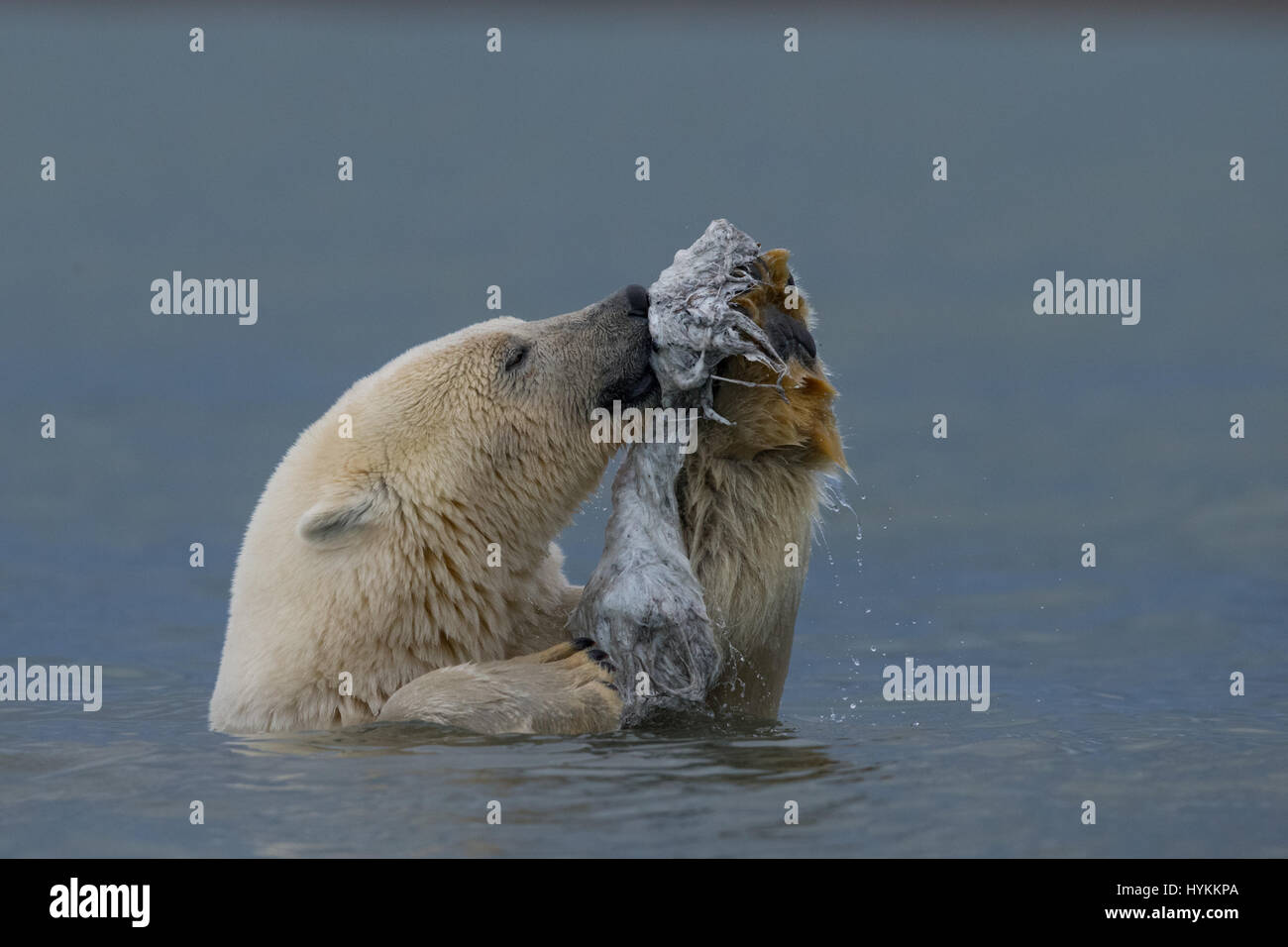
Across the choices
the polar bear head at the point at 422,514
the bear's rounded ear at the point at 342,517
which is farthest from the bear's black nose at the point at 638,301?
the bear's rounded ear at the point at 342,517

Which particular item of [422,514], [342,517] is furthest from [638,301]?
[342,517]

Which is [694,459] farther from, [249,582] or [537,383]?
[249,582]

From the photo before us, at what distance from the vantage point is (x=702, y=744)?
6.59m

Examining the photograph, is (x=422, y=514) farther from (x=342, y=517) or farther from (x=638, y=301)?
(x=638, y=301)

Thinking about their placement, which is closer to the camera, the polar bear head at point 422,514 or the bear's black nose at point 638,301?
the polar bear head at point 422,514

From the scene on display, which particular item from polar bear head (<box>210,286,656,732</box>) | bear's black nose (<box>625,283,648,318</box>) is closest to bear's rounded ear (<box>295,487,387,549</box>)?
polar bear head (<box>210,286,656,732</box>)

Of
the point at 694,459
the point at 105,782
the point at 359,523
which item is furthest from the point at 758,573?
the point at 105,782

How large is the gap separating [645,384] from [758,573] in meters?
0.89

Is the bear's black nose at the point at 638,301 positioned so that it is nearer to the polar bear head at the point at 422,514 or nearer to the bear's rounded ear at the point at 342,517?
the polar bear head at the point at 422,514

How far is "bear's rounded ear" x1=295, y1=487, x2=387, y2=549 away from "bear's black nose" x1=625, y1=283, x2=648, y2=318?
122 cm

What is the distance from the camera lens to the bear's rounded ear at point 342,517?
20.6 ft

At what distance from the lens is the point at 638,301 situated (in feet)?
22.1

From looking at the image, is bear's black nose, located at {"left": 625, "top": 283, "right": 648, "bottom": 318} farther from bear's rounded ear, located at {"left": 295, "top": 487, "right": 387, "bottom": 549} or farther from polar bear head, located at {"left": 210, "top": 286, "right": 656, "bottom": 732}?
bear's rounded ear, located at {"left": 295, "top": 487, "right": 387, "bottom": 549}

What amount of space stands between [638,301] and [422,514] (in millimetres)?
1193
